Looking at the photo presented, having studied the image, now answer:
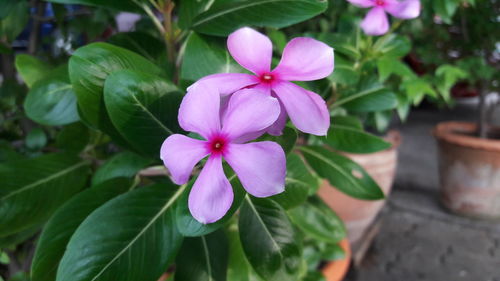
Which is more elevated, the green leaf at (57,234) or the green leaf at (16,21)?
the green leaf at (16,21)

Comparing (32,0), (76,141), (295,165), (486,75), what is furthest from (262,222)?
(486,75)

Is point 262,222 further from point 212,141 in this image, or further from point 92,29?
point 92,29

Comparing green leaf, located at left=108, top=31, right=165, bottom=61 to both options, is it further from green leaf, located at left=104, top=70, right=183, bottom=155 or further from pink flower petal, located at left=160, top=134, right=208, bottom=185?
pink flower petal, located at left=160, top=134, right=208, bottom=185

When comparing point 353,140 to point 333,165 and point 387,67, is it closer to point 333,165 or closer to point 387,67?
point 333,165

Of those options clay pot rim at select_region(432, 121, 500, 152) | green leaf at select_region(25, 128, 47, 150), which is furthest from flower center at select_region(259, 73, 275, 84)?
clay pot rim at select_region(432, 121, 500, 152)

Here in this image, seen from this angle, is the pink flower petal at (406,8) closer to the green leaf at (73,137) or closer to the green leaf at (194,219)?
the green leaf at (194,219)

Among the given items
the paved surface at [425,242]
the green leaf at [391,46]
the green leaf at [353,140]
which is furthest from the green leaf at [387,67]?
the paved surface at [425,242]

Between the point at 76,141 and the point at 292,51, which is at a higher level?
the point at 292,51
